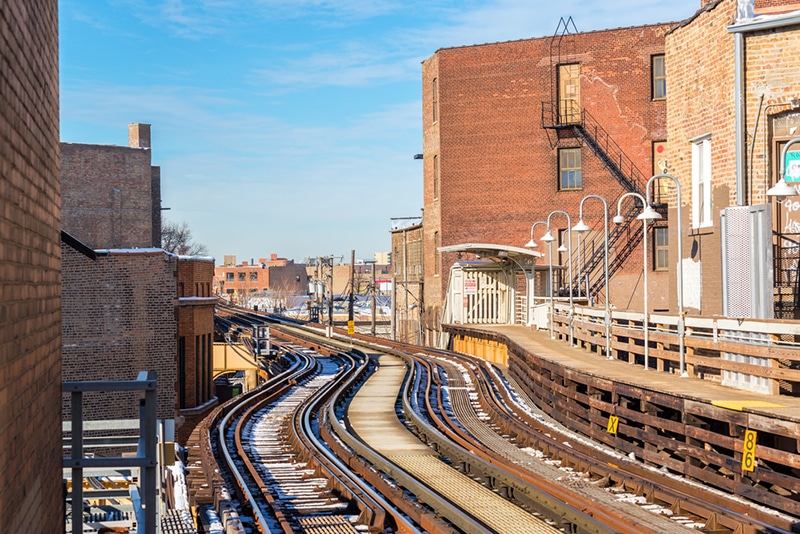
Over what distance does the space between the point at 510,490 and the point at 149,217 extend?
4874 cm

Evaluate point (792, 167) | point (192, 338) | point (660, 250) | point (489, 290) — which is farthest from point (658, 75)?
point (792, 167)

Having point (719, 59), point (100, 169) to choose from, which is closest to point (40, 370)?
point (719, 59)

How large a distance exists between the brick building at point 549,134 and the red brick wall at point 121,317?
19.5 metres

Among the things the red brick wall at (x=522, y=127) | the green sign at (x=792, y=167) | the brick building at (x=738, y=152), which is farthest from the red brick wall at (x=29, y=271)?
the red brick wall at (x=522, y=127)

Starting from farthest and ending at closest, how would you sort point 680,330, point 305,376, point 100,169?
point 100,169, point 305,376, point 680,330

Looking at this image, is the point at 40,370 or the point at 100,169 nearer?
the point at 40,370

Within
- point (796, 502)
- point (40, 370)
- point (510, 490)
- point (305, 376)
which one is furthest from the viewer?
point (305, 376)

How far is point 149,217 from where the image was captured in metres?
58.2

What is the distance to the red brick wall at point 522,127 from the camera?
42.7 meters

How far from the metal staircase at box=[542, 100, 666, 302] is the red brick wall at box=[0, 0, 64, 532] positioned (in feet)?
117

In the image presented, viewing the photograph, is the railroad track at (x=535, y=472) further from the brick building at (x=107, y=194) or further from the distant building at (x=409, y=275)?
the brick building at (x=107, y=194)

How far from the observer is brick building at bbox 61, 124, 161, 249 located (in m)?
55.1

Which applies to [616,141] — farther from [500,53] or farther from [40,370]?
[40,370]

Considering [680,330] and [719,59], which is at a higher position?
[719,59]
